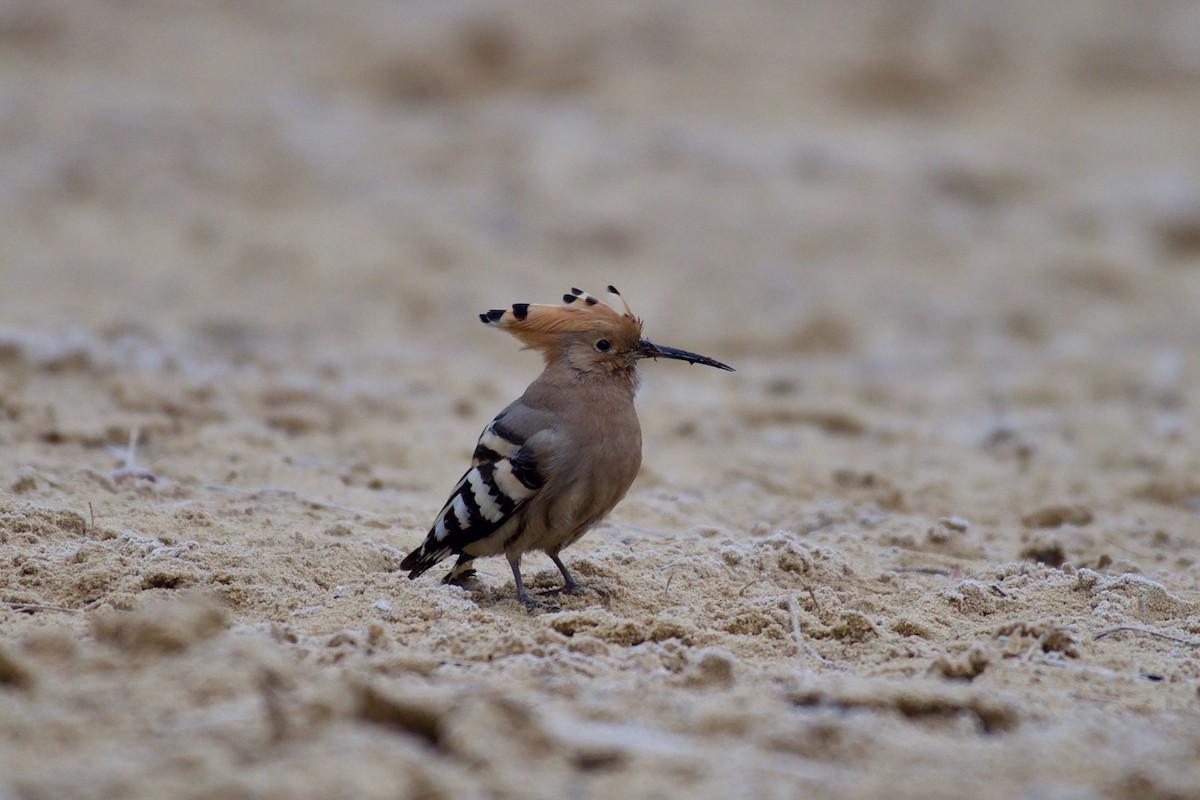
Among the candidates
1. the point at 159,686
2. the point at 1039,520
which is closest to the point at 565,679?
the point at 159,686

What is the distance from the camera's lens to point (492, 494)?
3684mm

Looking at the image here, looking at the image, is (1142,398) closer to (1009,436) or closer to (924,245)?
(1009,436)

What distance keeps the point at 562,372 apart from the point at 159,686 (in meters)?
1.92

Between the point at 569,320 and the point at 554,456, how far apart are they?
54 centimetres

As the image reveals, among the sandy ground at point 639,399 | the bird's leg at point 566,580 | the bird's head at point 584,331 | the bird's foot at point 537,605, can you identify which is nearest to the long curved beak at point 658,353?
the bird's head at point 584,331

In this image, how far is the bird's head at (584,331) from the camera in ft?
13.1

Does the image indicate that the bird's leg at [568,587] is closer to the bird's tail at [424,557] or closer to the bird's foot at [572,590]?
the bird's foot at [572,590]

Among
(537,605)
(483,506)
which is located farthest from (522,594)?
(483,506)

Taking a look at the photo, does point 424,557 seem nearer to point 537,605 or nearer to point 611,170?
point 537,605

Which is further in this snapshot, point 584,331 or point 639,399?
point 639,399

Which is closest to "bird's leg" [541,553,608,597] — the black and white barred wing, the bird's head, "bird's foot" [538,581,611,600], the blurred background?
"bird's foot" [538,581,611,600]

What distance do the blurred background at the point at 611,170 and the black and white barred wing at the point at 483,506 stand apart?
3439 millimetres

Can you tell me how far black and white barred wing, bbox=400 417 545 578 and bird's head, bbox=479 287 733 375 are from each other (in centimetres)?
40

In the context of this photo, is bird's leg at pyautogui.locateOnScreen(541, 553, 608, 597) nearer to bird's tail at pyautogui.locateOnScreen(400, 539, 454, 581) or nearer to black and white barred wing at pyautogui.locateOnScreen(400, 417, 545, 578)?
black and white barred wing at pyautogui.locateOnScreen(400, 417, 545, 578)
